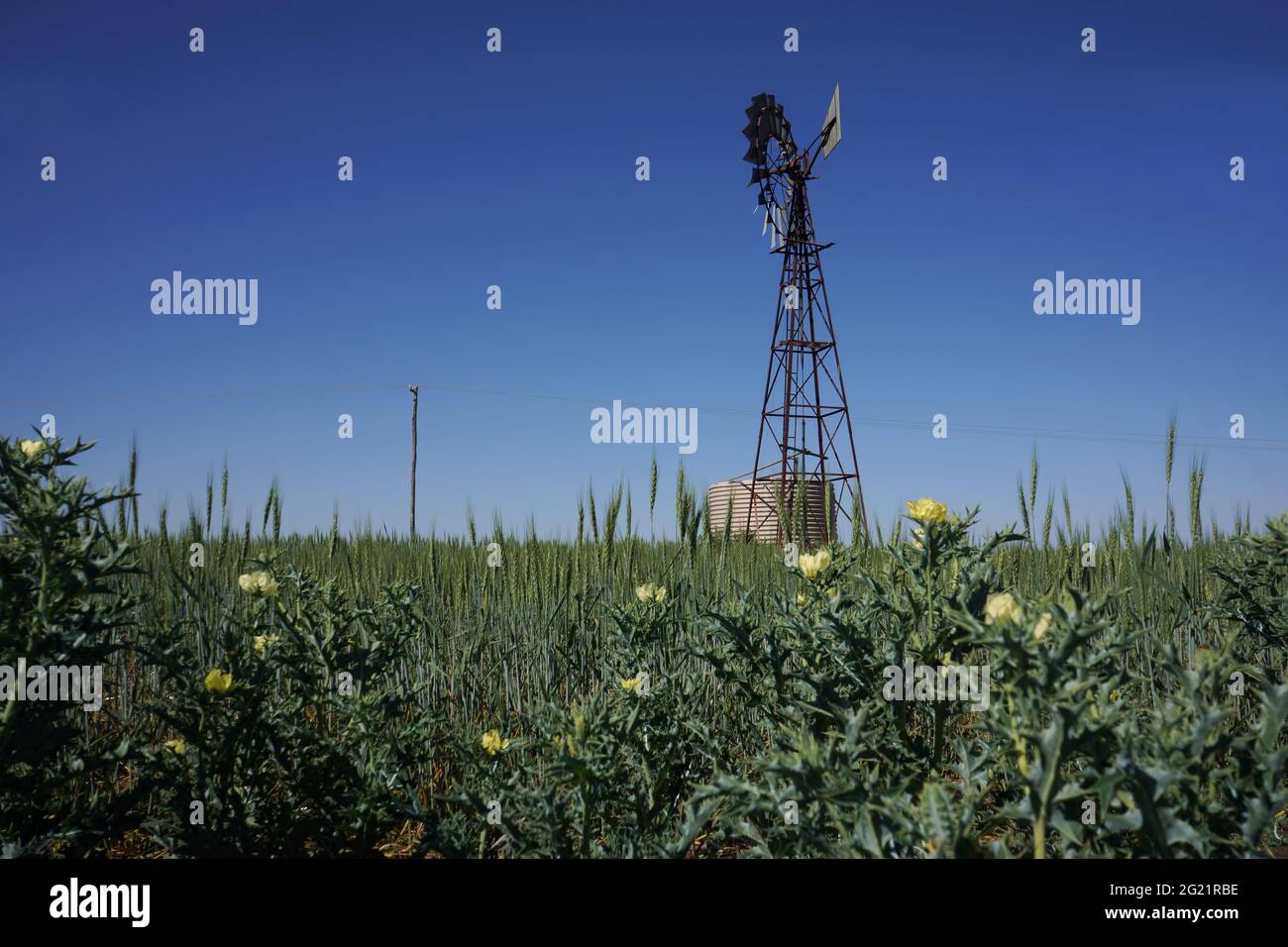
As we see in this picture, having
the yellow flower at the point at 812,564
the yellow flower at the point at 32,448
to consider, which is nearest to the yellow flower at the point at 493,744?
the yellow flower at the point at 812,564

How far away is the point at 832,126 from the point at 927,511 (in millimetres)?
17766

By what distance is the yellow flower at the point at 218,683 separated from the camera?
5.97 feet

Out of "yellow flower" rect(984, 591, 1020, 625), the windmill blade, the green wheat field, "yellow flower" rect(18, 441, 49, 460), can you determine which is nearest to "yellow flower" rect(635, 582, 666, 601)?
the green wheat field

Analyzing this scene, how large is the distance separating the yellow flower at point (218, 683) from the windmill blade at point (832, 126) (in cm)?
1818

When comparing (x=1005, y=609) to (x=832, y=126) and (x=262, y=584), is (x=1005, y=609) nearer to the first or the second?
(x=262, y=584)

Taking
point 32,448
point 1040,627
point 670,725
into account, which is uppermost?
point 32,448

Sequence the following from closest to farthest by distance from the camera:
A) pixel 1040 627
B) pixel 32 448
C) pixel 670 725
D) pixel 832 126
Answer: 1. pixel 1040 627
2. pixel 32 448
3. pixel 670 725
4. pixel 832 126

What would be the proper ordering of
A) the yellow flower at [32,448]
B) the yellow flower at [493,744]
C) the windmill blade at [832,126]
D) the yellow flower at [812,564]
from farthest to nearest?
the windmill blade at [832,126]
the yellow flower at [812,564]
the yellow flower at [493,744]
the yellow flower at [32,448]

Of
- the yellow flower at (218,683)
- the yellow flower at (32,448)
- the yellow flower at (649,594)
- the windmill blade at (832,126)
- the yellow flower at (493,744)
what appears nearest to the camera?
the yellow flower at (32,448)

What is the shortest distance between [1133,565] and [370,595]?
3688 mm

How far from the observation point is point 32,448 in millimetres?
1704

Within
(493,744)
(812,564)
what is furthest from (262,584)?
(812,564)

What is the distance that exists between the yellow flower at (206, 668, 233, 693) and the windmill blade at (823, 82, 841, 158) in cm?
1818

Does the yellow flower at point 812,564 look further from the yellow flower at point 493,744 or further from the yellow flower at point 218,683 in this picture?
the yellow flower at point 218,683
